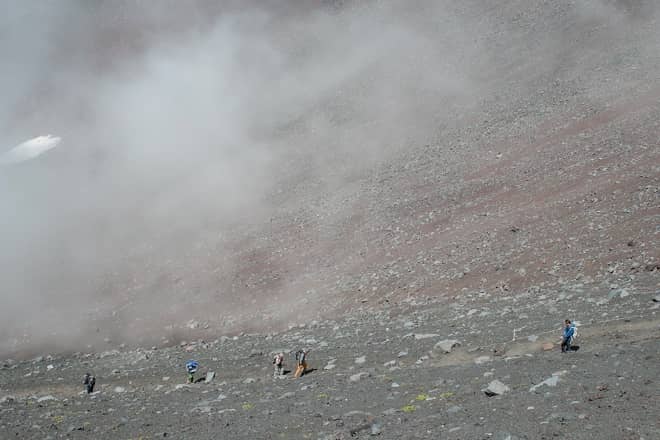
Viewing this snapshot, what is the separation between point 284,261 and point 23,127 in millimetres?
41854

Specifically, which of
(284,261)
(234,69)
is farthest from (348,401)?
(234,69)

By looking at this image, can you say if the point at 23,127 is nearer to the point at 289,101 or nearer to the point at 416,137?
the point at 289,101

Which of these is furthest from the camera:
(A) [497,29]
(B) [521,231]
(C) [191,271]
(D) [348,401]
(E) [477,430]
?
(A) [497,29]

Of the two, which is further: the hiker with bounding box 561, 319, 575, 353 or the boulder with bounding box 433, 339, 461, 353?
the boulder with bounding box 433, 339, 461, 353

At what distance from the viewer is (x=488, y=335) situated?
56.3 feet

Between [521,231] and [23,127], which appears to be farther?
[23,127]

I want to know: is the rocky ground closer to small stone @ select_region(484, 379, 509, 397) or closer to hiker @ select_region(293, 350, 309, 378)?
small stone @ select_region(484, 379, 509, 397)

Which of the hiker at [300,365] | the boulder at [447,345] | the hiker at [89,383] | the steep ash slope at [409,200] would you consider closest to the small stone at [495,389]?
the boulder at [447,345]

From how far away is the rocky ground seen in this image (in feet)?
44.3

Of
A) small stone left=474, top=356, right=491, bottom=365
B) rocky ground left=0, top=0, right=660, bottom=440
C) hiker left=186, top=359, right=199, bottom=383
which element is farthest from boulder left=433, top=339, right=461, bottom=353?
hiker left=186, top=359, right=199, bottom=383

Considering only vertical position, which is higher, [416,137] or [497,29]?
[497,29]

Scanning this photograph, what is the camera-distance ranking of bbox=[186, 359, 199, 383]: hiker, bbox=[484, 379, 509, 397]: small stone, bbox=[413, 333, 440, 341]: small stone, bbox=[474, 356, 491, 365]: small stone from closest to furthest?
bbox=[484, 379, 509, 397]: small stone → bbox=[474, 356, 491, 365]: small stone → bbox=[413, 333, 440, 341]: small stone → bbox=[186, 359, 199, 383]: hiker

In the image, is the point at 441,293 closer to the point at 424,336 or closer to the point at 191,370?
the point at 424,336

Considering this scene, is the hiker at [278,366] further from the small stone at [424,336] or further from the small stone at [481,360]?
the small stone at [481,360]
